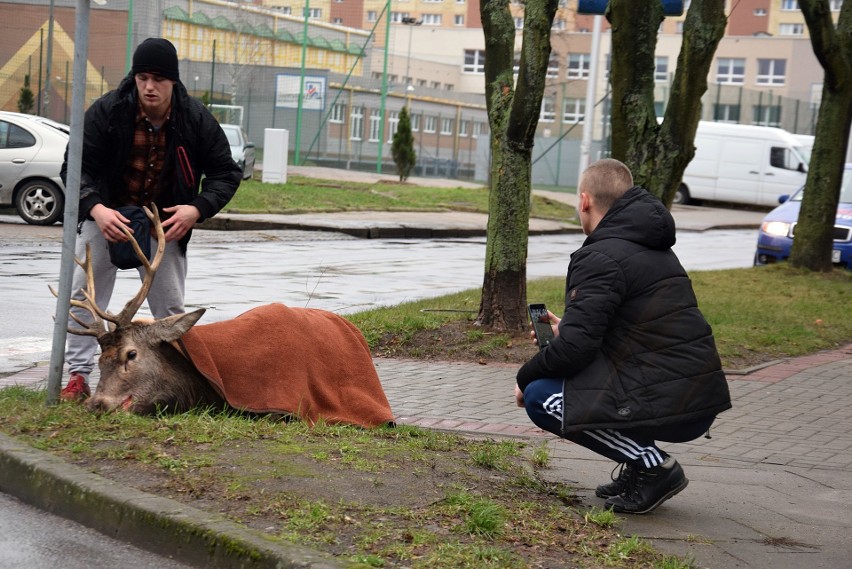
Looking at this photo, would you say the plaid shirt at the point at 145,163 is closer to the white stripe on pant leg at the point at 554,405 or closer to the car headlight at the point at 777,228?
the white stripe on pant leg at the point at 554,405

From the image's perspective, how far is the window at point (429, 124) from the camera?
196 feet

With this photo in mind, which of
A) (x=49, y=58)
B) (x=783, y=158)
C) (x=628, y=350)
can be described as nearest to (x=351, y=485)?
(x=628, y=350)

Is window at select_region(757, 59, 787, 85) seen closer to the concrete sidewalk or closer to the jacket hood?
the concrete sidewalk

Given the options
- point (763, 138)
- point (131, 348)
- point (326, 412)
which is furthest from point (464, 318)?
point (763, 138)

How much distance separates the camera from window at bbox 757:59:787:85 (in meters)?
75.7

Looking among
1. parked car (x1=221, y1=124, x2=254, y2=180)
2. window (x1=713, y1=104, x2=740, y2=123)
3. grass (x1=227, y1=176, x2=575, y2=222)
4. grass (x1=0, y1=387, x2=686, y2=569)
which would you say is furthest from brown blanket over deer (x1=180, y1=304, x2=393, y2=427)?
window (x1=713, y1=104, x2=740, y2=123)

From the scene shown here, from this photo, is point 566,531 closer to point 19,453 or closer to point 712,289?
point 19,453

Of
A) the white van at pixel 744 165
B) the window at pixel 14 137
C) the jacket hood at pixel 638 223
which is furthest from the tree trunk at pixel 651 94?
the white van at pixel 744 165

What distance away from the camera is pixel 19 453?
4.96m

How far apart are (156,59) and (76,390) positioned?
5.67 ft

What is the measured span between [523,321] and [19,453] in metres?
5.59

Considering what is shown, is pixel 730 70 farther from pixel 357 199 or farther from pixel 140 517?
pixel 140 517

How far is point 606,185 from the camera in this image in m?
5.02

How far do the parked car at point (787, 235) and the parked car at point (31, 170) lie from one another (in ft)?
34.2
